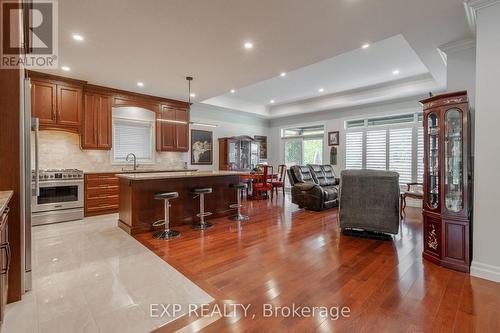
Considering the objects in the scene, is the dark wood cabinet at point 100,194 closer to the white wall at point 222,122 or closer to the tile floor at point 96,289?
the tile floor at point 96,289

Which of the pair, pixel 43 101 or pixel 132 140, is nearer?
pixel 43 101

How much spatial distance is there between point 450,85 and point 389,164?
3.51 meters

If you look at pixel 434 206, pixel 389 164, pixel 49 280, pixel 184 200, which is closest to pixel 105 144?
pixel 184 200

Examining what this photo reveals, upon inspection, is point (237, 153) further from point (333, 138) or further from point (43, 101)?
point (43, 101)

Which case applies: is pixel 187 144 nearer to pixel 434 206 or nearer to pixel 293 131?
pixel 293 131

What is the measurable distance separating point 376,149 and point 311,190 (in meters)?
2.77

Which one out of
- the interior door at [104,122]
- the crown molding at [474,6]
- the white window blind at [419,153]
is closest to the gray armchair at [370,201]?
the crown molding at [474,6]

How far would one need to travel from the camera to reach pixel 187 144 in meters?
6.80

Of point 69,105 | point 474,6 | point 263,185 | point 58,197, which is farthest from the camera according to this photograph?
point 263,185

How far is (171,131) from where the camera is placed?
6.48 meters

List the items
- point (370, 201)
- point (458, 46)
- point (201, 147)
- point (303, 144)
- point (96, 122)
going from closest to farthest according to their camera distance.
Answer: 1. point (458, 46)
2. point (370, 201)
3. point (96, 122)
4. point (201, 147)
5. point (303, 144)

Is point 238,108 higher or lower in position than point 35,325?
higher

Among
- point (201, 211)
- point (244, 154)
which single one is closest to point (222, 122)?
point (244, 154)

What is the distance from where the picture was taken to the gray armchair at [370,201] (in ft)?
11.5
